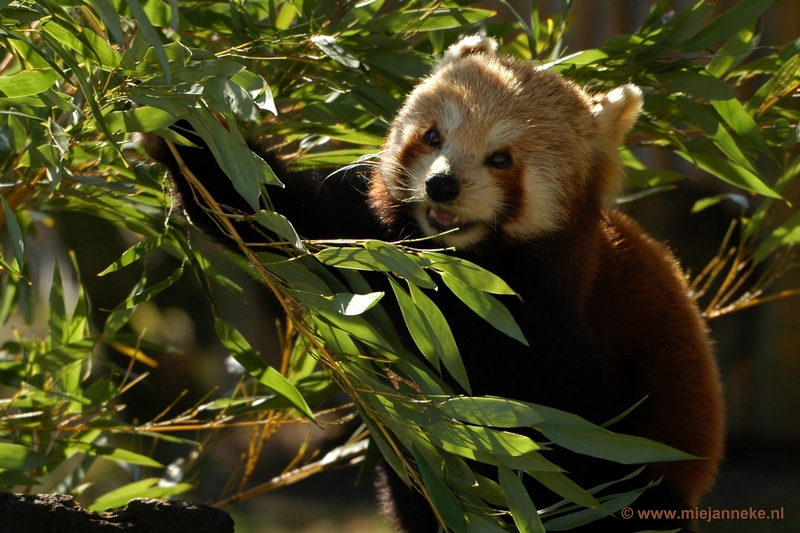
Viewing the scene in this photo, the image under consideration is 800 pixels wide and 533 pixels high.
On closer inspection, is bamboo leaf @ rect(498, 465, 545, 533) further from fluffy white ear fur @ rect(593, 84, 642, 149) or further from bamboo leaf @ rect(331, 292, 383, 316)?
fluffy white ear fur @ rect(593, 84, 642, 149)

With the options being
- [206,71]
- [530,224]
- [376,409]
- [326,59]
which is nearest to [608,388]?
[530,224]

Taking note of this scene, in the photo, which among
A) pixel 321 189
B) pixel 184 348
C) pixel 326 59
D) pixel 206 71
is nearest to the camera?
pixel 206 71

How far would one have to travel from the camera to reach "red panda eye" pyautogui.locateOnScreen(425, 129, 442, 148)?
2.30 metres

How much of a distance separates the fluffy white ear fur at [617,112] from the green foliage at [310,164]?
14 centimetres

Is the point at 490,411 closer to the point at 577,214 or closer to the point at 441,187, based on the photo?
the point at 441,187

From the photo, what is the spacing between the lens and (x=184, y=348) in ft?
20.8

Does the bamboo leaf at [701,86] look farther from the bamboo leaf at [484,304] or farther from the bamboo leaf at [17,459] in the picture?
the bamboo leaf at [17,459]

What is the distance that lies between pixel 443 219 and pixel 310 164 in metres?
0.65

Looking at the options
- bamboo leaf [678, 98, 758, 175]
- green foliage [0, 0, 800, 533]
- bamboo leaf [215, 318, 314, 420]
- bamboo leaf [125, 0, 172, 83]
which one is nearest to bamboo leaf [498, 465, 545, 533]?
green foliage [0, 0, 800, 533]

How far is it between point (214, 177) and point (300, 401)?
596 millimetres

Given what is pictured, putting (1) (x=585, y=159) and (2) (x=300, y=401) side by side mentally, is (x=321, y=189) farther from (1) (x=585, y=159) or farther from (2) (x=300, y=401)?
(1) (x=585, y=159)

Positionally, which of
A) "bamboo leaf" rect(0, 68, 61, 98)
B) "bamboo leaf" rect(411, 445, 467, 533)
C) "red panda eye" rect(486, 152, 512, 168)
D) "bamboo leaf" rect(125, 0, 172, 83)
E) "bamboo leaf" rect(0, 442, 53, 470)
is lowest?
"bamboo leaf" rect(0, 442, 53, 470)

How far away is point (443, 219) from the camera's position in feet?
7.22

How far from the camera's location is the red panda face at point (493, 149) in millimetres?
2217
